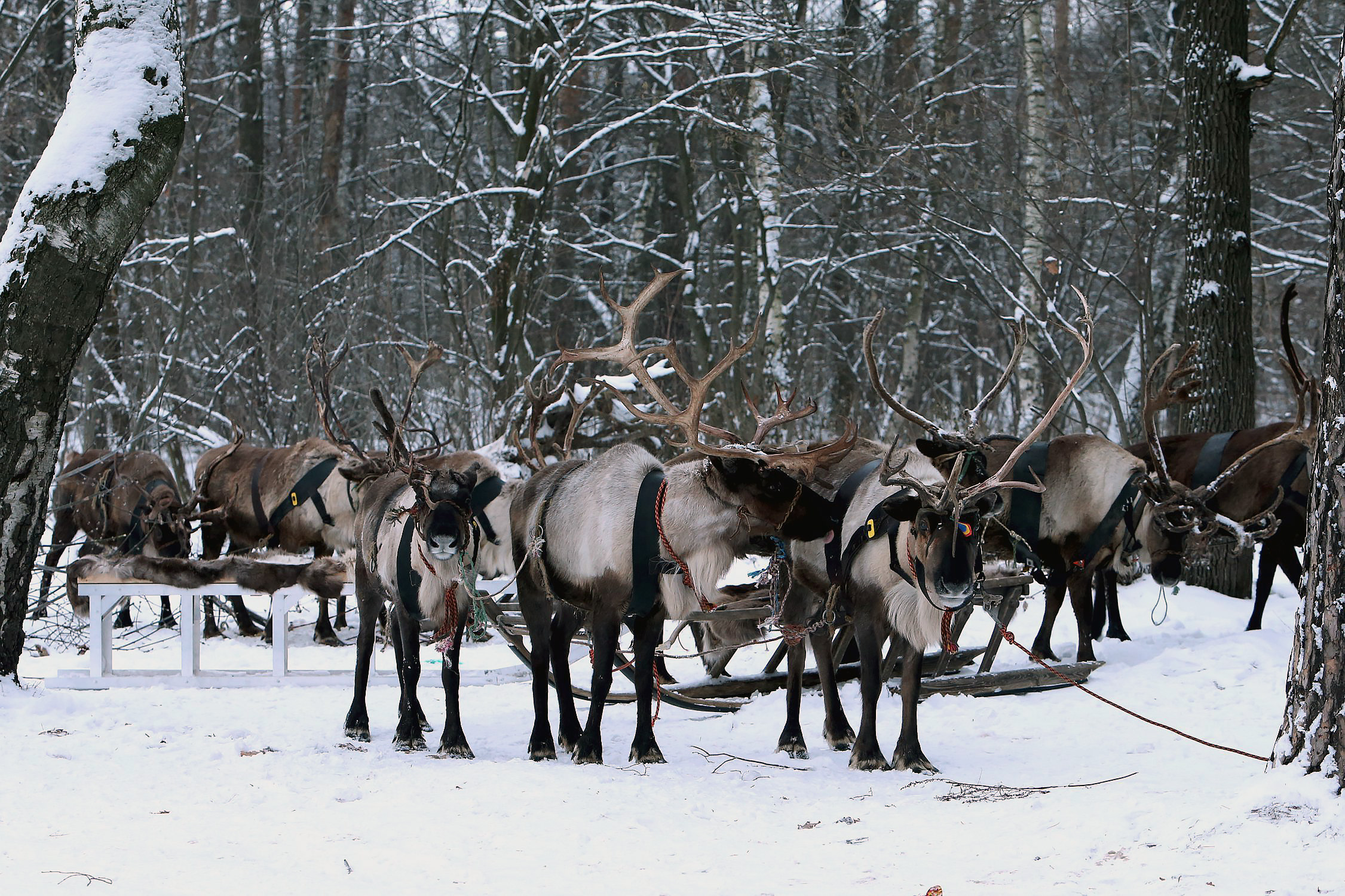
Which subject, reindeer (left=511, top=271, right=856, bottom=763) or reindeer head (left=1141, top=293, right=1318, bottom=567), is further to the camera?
reindeer head (left=1141, top=293, right=1318, bottom=567)

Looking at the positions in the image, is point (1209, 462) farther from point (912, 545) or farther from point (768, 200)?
point (768, 200)

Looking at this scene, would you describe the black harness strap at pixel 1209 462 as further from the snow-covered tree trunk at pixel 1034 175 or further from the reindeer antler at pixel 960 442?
the reindeer antler at pixel 960 442

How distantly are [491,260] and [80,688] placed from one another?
6.59 m

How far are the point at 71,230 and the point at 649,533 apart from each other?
3.65m

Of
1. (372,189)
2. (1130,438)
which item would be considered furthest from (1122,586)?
(372,189)

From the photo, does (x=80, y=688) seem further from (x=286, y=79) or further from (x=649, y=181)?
(x=286, y=79)

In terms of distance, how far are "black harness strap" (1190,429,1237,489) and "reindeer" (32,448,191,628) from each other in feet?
28.1

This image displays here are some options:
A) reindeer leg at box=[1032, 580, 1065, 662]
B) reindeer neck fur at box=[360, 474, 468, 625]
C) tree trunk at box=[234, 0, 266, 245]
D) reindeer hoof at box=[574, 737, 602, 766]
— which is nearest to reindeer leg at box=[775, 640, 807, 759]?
reindeer hoof at box=[574, 737, 602, 766]

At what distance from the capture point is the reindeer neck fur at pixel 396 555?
6.64 m

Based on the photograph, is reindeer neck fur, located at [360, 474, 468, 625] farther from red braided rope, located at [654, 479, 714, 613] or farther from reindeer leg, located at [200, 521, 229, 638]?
reindeer leg, located at [200, 521, 229, 638]

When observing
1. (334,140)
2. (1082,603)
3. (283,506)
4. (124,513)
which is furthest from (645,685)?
(334,140)

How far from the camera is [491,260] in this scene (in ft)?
43.4

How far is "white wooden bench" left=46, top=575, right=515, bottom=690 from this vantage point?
8312mm

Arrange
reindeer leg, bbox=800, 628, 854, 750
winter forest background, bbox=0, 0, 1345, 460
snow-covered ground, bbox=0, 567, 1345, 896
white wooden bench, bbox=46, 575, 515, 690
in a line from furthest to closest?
winter forest background, bbox=0, 0, 1345, 460, white wooden bench, bbox=46, 575, 515, 690, reindeer leg, bbox=800, 628, 854, 750, snow-covered ground, bbox=0, 567, 1345, 896
